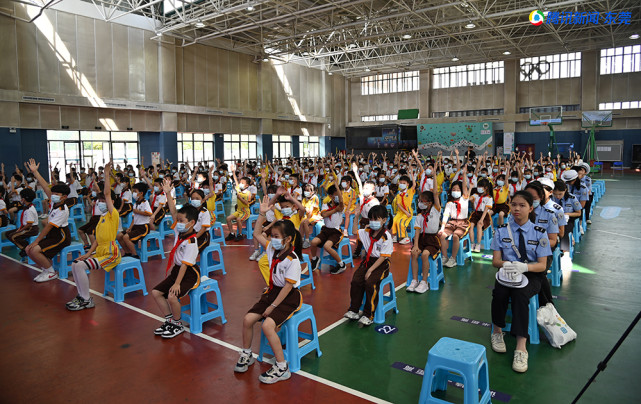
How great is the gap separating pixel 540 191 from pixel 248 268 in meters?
5.07

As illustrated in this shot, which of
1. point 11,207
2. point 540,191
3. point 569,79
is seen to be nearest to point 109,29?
point 11,207

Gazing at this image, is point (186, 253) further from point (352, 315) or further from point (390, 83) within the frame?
point (390, 83)

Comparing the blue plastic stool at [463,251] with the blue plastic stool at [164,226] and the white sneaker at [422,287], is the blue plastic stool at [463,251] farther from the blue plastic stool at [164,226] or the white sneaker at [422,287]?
the blue plastic stool at [164,226]

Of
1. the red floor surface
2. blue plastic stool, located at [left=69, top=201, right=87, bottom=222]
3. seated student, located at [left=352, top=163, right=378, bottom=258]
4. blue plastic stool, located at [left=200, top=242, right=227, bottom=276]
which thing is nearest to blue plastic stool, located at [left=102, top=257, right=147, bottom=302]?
the red floor surface

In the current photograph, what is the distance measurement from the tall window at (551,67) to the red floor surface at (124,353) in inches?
1209

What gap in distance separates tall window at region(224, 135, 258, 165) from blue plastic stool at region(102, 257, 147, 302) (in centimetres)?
2219

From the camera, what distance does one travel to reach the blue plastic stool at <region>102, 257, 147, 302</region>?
635 centimetres

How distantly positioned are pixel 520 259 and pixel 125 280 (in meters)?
5.75

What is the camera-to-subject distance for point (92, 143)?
22297 mm

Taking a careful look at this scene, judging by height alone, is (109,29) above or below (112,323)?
above

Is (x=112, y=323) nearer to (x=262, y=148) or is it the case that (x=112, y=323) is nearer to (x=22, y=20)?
(x=22, y=20)

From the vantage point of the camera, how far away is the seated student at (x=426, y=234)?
6598 mm

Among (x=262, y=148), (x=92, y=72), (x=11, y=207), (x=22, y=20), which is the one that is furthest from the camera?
(x=262, y=148)

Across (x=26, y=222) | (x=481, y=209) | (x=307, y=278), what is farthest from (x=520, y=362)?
(x=26, y=222)
